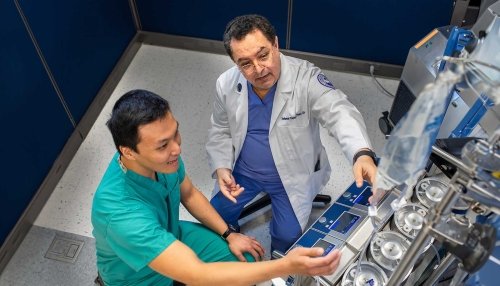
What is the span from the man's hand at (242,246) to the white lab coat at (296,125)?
0.91ft

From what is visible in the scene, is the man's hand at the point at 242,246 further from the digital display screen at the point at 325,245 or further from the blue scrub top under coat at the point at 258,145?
the digital display screen at the point at 325,245

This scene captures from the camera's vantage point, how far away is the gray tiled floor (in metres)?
2.22

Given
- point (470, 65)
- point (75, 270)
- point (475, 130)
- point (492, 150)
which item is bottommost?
point (75, 270)

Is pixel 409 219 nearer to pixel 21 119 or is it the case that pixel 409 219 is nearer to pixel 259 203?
pixel 259 203

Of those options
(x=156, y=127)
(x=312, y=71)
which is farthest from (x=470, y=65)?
(x=312, y=71)

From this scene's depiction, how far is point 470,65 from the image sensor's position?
0.82 meters

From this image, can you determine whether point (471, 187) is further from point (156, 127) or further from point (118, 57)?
point (118, 57)

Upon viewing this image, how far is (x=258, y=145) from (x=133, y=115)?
0.73 metres

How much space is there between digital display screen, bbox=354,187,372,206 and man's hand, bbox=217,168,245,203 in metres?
0.48

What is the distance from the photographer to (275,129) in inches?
72.4

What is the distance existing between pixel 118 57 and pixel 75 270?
1.52 m

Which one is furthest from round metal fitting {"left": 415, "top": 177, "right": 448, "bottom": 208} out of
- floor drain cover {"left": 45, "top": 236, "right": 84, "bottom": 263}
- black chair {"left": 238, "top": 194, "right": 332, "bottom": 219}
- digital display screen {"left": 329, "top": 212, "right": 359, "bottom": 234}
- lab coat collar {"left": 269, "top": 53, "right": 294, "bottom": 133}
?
floor drain cover {"left": 45, "top": 236, "right": 84, "bottom": 263}

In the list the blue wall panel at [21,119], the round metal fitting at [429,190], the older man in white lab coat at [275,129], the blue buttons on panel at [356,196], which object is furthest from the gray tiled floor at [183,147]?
the round metal fitting at [429,190]

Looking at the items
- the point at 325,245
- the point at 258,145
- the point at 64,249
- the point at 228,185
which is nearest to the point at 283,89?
the point at 258,145
